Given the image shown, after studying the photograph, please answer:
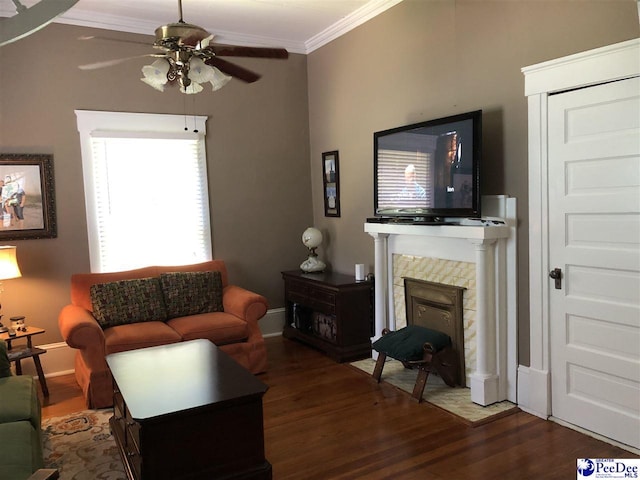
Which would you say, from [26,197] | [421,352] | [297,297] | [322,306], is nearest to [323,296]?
[322,306]

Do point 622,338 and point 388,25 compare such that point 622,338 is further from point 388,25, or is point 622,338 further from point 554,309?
point 388,25

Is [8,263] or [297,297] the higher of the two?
[8,263]

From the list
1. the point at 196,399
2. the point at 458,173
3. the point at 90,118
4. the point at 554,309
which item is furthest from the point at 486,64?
the point at 90,118

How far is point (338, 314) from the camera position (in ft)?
15.2

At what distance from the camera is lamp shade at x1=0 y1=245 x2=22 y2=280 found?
3.97 m

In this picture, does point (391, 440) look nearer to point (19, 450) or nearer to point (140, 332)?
point (19, 450)

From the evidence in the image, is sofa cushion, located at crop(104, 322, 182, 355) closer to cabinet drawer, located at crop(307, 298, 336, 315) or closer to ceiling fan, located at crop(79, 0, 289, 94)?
cabinet drawer, located at crop(307, 298, 336, 315)

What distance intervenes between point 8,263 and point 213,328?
162 centimetres

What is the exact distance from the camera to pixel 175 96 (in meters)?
5.07

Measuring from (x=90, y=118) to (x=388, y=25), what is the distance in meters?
2.74

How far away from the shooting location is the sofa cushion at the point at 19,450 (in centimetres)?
210

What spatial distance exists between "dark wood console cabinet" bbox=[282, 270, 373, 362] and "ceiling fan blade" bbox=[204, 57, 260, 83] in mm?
2174

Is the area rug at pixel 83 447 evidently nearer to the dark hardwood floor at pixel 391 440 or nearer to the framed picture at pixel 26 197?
the dark hardwood floor at pixel 391 440

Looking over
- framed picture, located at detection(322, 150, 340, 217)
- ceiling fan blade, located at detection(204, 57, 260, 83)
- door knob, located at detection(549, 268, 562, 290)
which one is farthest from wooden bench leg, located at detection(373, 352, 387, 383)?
ceiling fan blade, located at detection(204, 57, 260, 83)
